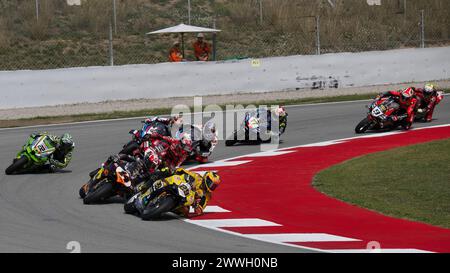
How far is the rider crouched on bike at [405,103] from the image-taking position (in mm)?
20953

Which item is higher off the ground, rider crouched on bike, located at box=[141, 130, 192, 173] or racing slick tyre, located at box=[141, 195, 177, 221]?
rider crouched on bike, located at box=[141, 130, 192, 173]

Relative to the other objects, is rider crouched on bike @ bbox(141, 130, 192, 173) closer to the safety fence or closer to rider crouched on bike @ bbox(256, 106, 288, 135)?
rider crouched on bike @ bbox(256, 106, 288, 135)

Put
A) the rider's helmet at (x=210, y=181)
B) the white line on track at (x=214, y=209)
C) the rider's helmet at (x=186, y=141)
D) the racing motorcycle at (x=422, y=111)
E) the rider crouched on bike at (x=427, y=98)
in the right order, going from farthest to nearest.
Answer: the racing motorcycle at (x=422, y=111) → the rider crouched on bike at (x=427, y=98) → the rider's helmet at (x=186, y=141) → the white line on track at (x=214, y=209) → the rider's helmet at (x=210, y=181)

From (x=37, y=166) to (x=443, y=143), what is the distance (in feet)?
27.9

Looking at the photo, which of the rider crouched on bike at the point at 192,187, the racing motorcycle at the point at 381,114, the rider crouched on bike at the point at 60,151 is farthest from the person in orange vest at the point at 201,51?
the rider crouched on bike at the point at 192,187

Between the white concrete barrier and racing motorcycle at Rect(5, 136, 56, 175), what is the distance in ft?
32.1

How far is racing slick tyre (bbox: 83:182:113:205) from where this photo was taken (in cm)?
1337

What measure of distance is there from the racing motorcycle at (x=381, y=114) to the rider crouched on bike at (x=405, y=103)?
75mm

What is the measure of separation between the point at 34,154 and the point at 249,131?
5504mm

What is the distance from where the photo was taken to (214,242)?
10.8 m

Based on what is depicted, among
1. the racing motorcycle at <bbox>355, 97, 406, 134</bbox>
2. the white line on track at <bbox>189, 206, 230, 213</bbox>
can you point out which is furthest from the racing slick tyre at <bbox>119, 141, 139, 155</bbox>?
the racing motorcycle at <bbox>355, 97, 406, 134</bbox>

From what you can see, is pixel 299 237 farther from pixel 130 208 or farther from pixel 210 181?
pixel 130 208

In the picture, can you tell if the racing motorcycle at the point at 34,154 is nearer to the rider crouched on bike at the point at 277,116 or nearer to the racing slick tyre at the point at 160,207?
the racing slick tyre at the point at 160,207
